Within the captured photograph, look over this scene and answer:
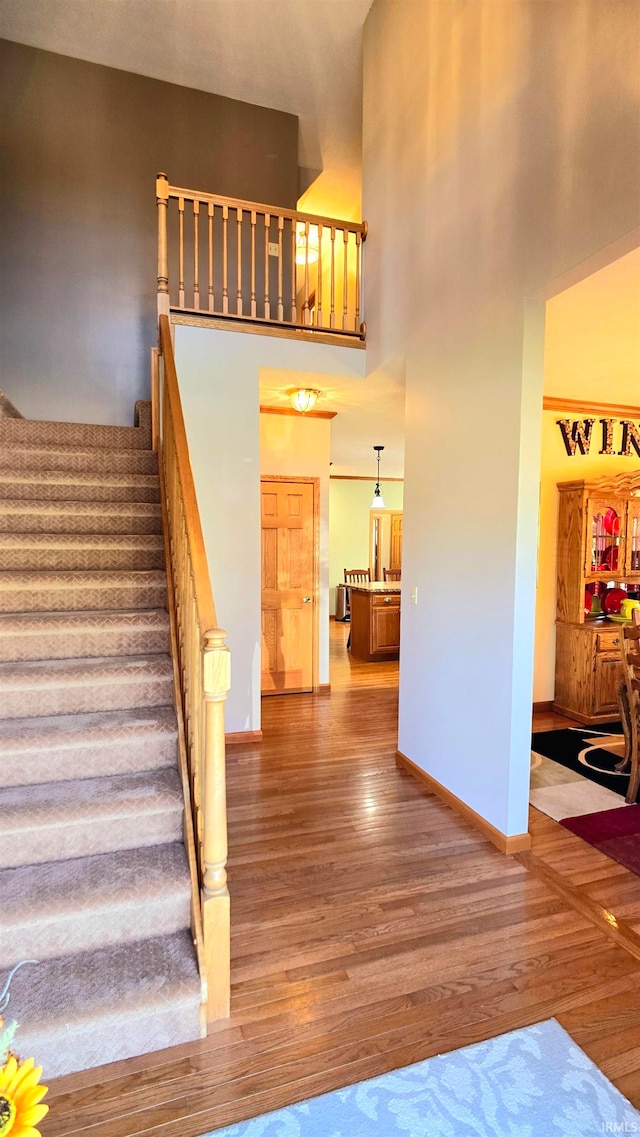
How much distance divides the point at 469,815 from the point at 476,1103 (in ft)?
4.99

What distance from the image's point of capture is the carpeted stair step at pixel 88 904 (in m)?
1.71

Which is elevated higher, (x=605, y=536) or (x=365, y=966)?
(x=605, y=536)

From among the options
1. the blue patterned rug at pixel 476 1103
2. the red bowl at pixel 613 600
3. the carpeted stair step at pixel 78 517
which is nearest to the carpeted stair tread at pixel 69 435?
the carpeted stair step at pixel 78 517

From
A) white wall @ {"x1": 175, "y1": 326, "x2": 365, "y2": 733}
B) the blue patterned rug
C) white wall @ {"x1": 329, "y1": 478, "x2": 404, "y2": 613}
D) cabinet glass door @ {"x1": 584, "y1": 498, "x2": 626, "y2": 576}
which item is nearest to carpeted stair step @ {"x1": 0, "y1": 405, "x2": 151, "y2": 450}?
white wall @ {"x1": 175, "y1": 326, "x2": 365, "y2": 733}

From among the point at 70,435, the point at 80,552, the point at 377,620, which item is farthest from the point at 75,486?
the point at 377,620

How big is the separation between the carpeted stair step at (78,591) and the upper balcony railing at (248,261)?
1922 millimetres

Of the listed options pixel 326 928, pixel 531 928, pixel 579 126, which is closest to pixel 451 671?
pixel 531 928

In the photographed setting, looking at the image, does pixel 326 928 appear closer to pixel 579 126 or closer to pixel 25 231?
pixel 579 126

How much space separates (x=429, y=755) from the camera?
Answer: 3385 millimetres

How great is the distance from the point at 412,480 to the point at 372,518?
698 cm

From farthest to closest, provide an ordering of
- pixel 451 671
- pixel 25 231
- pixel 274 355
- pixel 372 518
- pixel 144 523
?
pixel 372 518, pixel 25 231, pixel 274 355, pixel 144 523, pixel 451 671


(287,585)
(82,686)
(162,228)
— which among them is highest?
(162,228)

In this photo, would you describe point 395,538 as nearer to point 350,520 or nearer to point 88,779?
point 350,520

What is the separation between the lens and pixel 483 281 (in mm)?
2746
